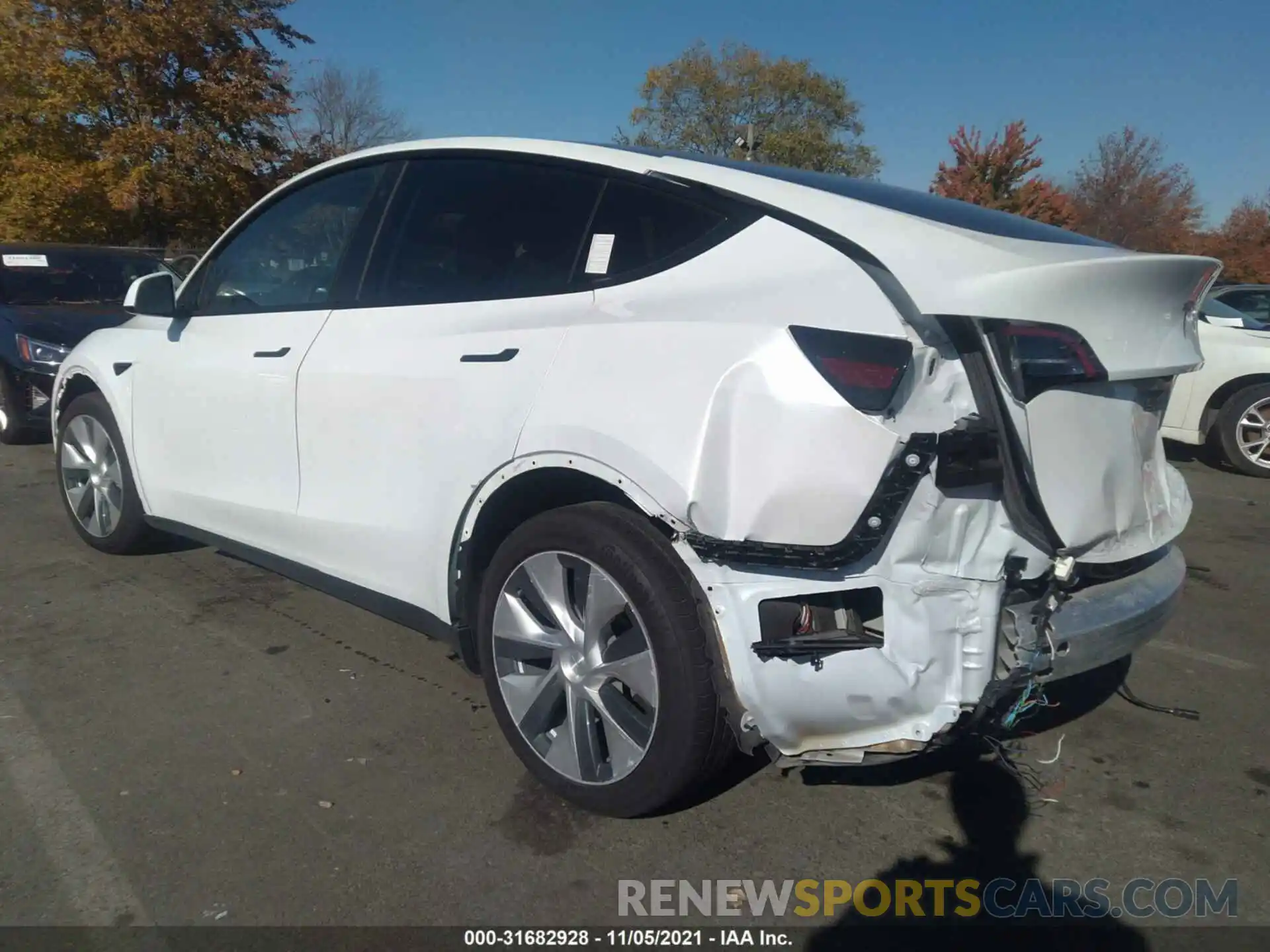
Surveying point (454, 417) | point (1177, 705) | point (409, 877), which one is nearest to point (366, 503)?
point (454, 417)

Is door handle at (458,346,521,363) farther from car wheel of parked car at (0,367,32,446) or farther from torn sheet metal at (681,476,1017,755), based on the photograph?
car wheel of parked car at (0,367,32,446)

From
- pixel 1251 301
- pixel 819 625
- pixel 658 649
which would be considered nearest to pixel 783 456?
pixel 819 625

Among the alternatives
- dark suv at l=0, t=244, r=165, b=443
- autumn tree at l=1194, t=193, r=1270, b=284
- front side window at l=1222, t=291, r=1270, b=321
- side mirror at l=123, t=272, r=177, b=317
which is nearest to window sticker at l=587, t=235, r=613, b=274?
side mirror at l=123, t=272, r=177, b=317

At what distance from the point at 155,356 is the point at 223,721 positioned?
5.89 feet

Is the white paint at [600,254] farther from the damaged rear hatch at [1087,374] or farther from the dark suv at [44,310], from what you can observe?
the dark suv at [44,310]

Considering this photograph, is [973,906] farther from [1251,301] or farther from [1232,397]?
[1251,301]

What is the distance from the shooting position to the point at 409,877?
245 cm

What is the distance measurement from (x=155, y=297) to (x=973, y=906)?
389 centimetres

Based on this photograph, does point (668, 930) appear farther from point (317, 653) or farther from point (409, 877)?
point (317, 653)

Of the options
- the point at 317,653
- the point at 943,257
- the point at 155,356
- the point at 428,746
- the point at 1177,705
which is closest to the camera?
the point at 943,257

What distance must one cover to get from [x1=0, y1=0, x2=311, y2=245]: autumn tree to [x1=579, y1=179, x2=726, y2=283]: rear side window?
18637mm

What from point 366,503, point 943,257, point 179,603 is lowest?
point 179,603

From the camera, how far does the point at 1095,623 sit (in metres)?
2.36

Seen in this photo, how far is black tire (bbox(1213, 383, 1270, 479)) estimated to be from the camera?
7609 mm
